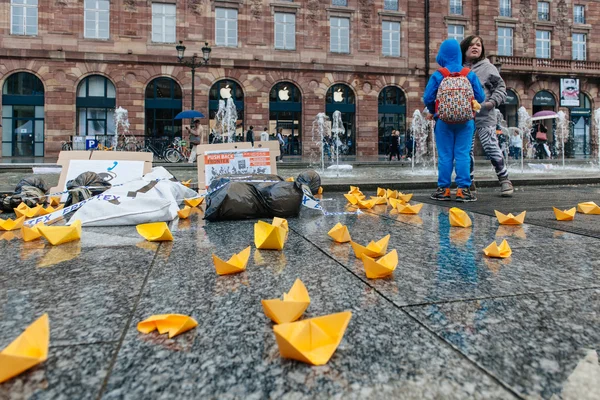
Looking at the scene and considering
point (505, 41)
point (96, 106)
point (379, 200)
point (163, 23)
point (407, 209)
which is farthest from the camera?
point (505, 41)

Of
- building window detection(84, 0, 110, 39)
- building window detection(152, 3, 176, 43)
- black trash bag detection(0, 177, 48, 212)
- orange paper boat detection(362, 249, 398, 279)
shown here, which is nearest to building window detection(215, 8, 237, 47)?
building window detection(152, 3, 176, 43)

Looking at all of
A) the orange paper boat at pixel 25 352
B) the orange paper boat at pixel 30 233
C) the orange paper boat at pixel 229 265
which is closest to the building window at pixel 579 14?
the orange paper boat at pixel 229 265

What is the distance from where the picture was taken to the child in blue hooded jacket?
5.20 m

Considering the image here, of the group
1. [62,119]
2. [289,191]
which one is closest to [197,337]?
[289,191]

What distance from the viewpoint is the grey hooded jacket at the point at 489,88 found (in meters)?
5.63

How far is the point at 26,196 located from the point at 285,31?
21130mm

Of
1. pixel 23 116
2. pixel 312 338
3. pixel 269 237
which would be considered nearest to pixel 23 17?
pixel 23 116

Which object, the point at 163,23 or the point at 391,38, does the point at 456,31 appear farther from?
the point at 163,23

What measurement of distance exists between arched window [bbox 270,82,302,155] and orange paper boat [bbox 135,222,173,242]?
69.1 ft

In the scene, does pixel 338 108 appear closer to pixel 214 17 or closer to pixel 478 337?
pixel 214 17

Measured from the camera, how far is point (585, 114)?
28625 mm

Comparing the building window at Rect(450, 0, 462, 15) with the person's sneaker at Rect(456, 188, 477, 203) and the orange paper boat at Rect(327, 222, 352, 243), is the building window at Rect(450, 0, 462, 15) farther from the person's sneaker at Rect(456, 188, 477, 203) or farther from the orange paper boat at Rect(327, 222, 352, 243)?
the orange paper boat at Rect(327, 222, 352, 243)

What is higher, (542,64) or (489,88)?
(542,64)

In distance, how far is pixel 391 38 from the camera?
25.4m
